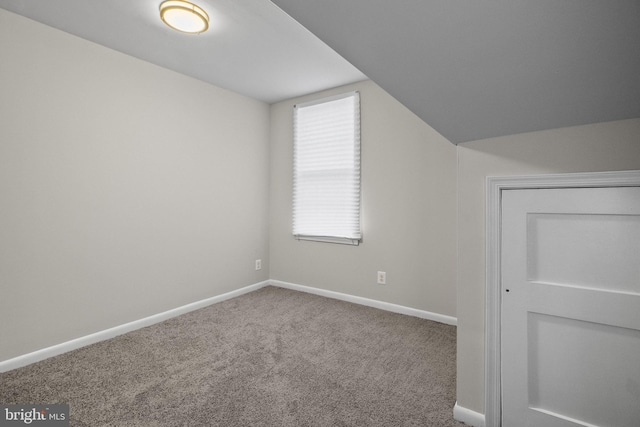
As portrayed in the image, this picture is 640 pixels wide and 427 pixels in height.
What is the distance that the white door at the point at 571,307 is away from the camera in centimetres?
115

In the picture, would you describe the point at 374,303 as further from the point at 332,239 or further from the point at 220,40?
the point at 220,40

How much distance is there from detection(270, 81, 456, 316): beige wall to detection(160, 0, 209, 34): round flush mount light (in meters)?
1.66

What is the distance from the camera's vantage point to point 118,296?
2.52 meters

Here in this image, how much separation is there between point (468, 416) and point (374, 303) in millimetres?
1667

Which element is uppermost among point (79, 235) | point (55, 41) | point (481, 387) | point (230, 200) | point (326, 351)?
point (55, 41)

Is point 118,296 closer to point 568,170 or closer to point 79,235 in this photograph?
point 79,235

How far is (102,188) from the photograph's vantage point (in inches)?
95.2

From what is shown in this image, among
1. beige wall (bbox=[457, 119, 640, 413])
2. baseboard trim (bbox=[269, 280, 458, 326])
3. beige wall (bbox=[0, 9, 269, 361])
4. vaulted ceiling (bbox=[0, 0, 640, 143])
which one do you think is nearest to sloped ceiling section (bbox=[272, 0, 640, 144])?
vaulted ceiling (bbox=[0, 0, 640, 143])

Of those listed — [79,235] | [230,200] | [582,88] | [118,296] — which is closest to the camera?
[582,88]

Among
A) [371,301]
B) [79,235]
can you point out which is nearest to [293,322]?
[371,301]

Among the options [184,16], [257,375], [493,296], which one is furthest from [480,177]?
[184,16]

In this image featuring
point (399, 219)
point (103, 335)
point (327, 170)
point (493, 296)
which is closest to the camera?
point (493, 296)

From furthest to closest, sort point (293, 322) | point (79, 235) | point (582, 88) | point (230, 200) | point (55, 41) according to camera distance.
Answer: point (230, 200) < point (293, 322) < point (79, 235) < point (55, 41) < point (582, 88)

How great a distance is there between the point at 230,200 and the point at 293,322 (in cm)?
157
